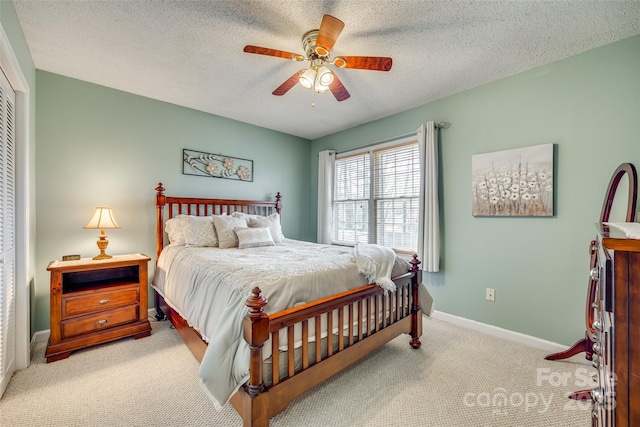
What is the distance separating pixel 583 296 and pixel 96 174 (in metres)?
4.69

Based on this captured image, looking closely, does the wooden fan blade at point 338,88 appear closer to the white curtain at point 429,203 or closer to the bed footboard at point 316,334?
the white curtain at point 429,203

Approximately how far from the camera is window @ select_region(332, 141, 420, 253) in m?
3.51

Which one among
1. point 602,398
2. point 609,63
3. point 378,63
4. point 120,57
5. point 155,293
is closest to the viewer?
point 602,398

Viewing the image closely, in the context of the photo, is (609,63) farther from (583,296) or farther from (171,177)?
(171,177)

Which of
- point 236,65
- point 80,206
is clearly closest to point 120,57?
point 236,65

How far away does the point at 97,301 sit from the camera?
243 centimetres

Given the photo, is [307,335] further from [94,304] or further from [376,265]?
[94,304]

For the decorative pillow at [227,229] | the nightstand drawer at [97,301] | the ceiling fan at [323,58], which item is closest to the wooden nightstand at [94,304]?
the nightstand drawer at [97,301]

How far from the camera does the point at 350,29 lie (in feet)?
6.48

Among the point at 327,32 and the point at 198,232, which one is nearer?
the point at 327,32

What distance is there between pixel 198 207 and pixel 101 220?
1060 mm

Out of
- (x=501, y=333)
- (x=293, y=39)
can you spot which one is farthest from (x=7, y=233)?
(x=501, y=333)

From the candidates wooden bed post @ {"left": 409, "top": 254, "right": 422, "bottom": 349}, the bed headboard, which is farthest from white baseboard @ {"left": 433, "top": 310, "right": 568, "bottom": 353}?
the bed headboard

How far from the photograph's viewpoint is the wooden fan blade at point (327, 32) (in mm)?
1576
